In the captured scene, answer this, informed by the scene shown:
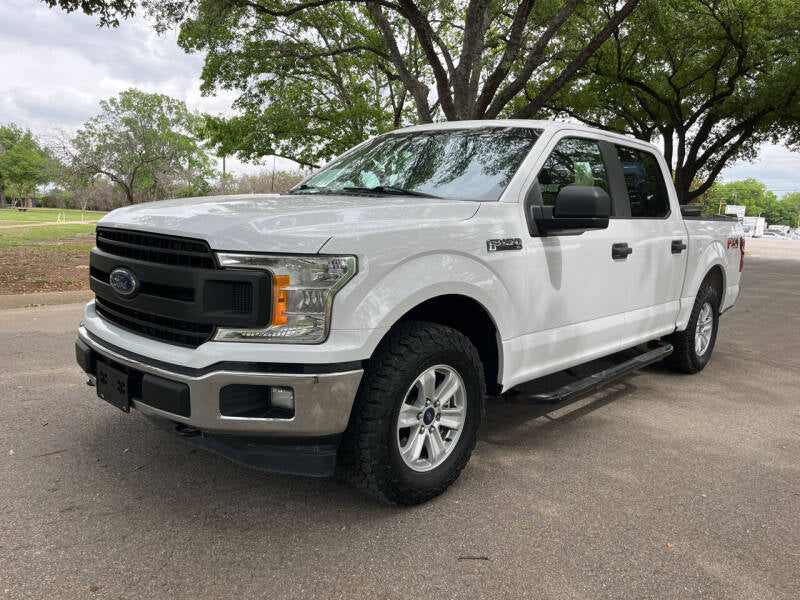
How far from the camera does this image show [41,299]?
351 inches

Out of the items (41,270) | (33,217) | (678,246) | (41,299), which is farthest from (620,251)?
A: (33,217)

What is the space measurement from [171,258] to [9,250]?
16.7 meters

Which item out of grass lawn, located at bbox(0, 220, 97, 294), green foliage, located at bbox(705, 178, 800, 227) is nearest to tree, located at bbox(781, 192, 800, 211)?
green foliage, located at bbox(705, 178, 800, 227)

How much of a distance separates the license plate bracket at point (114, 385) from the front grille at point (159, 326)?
8.2 inches

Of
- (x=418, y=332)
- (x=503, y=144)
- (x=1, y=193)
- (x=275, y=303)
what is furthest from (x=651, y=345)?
(x=1, y=193)

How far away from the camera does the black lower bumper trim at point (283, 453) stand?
2.49 meters

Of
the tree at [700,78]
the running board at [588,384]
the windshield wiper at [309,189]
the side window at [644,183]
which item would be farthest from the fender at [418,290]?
the tree at [700,78]

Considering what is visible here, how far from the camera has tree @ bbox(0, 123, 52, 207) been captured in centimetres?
7719

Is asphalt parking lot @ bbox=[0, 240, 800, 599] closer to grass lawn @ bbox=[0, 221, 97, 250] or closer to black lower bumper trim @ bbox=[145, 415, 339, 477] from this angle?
black lower bumper trim @ bbox=[145, 415, 339, 477]

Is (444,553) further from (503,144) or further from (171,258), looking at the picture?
(503,144)

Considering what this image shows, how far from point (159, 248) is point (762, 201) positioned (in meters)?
161

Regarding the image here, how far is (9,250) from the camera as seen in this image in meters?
16.2

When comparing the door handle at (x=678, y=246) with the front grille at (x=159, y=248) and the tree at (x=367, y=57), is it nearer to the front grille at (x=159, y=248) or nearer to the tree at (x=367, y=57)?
the front grille at (x=159, y=248)

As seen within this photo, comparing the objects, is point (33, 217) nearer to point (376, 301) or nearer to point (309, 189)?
point (309, 189)
